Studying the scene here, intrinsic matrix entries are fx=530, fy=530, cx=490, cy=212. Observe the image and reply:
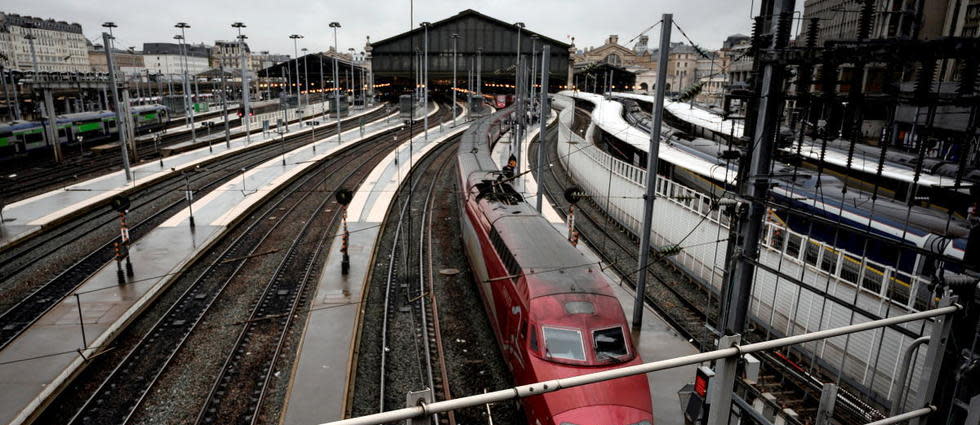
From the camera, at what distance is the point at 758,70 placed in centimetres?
916

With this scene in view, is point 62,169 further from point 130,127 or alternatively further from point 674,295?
point 674,295

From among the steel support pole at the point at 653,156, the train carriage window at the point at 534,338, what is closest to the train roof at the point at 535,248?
the train carriage window at the point at 534,338

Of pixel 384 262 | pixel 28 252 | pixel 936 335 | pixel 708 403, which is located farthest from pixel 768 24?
pixel 28 252

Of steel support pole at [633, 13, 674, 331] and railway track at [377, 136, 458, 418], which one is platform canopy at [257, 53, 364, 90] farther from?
steel support pole at [633, 13, 674, 331]

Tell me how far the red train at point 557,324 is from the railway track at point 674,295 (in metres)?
1.83

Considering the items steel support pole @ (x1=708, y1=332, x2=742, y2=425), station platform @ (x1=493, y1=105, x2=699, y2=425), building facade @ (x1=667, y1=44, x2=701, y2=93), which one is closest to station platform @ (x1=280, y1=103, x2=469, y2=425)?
station platform @ (x1=493, y1=105, x2=699, y2=425)

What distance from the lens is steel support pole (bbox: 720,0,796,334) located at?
8758mm

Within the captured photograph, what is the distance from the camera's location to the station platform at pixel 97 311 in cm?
1120

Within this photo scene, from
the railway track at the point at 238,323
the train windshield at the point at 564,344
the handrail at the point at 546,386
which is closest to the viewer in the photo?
the handrail at the point at 546,386

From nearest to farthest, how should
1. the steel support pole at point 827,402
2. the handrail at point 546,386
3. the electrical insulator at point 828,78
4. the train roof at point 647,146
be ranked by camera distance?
the handrail at point 546,386 → the steel support pole at point 827,402 → the electrical insulator at point 828,78 → the train roof at point 647,146

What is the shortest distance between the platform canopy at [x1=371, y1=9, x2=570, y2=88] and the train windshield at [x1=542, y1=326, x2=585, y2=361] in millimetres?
76538

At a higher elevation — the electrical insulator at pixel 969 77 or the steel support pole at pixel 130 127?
the electrical insulator at pixel 969 77

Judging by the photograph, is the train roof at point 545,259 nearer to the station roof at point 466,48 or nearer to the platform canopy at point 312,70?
the station roof at point 466,48

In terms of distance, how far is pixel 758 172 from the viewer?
366 inches
